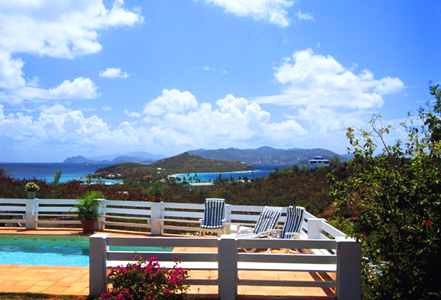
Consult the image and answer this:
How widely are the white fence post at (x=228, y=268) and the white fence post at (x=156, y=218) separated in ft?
22.4

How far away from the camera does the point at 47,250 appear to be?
10.9m

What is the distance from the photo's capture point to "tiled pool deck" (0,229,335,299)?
6.20m

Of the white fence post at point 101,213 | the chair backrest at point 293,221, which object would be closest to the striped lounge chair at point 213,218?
the chair backrest at point 293,221

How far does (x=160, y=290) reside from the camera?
5367mm

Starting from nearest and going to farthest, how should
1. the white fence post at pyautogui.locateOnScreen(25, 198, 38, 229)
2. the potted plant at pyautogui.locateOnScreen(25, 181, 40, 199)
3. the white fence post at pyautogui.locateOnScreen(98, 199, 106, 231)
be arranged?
the white fence post at pyautogui.locateOnScreen(98, 199, 106, 231)
the white fence post at pyautogui.locateOnScreen(25, 198, 38, 229)
the potted plant at pyautogui.locateOnScreen(25, 181, 40, 199)

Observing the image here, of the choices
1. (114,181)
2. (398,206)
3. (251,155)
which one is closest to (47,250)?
(398,206)

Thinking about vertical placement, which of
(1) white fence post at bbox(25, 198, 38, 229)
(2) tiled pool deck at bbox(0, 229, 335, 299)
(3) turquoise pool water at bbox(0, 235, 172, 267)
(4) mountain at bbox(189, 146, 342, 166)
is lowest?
(3) turquoise pool water at bbox(0, 235, 172, 267)

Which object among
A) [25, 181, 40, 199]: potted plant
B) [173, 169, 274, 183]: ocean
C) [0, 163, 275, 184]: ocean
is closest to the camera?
[25, 181, 40, 199]: potted plant

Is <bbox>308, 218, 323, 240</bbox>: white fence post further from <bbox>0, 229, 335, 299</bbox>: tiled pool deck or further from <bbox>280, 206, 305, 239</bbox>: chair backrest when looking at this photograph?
<bbox>0, 229, 335, 299</bbox>: tiled pool deck

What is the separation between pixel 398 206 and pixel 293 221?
4.49 m

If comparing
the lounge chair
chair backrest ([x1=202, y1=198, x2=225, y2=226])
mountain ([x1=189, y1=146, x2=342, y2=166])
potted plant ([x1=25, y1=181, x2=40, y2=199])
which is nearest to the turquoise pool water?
chair backrest ([x1=202, y1=198, x2=225, y2=226])

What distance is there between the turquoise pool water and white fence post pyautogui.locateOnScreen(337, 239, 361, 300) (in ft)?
18.0

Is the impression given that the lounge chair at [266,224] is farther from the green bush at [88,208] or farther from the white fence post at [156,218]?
the green bush at [88,208]

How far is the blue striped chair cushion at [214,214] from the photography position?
1153cm
